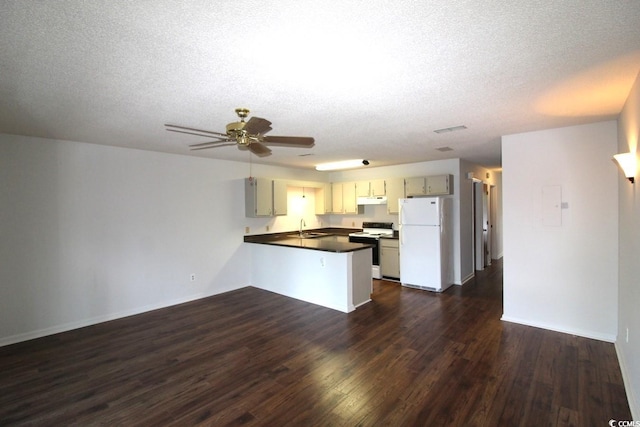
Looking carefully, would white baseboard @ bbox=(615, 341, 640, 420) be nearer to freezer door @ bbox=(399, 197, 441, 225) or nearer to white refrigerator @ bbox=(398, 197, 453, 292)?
white refrigerator @ bbox=(398, 197, 453, 292)

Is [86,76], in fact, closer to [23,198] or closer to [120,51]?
[120,51]

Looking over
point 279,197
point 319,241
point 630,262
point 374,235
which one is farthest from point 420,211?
point 630,262

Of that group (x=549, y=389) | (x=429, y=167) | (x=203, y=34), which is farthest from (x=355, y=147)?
(x=549, y=389)

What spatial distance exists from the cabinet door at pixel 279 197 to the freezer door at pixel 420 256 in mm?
2350

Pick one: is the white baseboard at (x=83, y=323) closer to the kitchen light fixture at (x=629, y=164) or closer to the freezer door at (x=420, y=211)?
the freezer door at (x=420, y=211)

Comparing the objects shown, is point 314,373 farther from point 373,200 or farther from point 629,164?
point 373,200

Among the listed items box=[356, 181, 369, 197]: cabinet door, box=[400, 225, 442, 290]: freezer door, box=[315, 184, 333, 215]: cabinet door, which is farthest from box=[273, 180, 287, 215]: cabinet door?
box=[400, 225, 442, 290]: freezer door

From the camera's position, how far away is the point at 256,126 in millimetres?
2271

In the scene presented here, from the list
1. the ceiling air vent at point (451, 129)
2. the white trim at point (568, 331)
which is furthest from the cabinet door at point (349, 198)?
the white trim at point (568, 331)

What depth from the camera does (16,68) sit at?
187 centimetres

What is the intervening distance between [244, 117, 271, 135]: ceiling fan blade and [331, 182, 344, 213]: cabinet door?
186 inches

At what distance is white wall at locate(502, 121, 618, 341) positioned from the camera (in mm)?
3246

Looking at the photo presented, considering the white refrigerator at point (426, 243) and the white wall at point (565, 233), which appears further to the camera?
the white refrigerator at point (426, 243)

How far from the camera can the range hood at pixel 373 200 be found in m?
6.34
